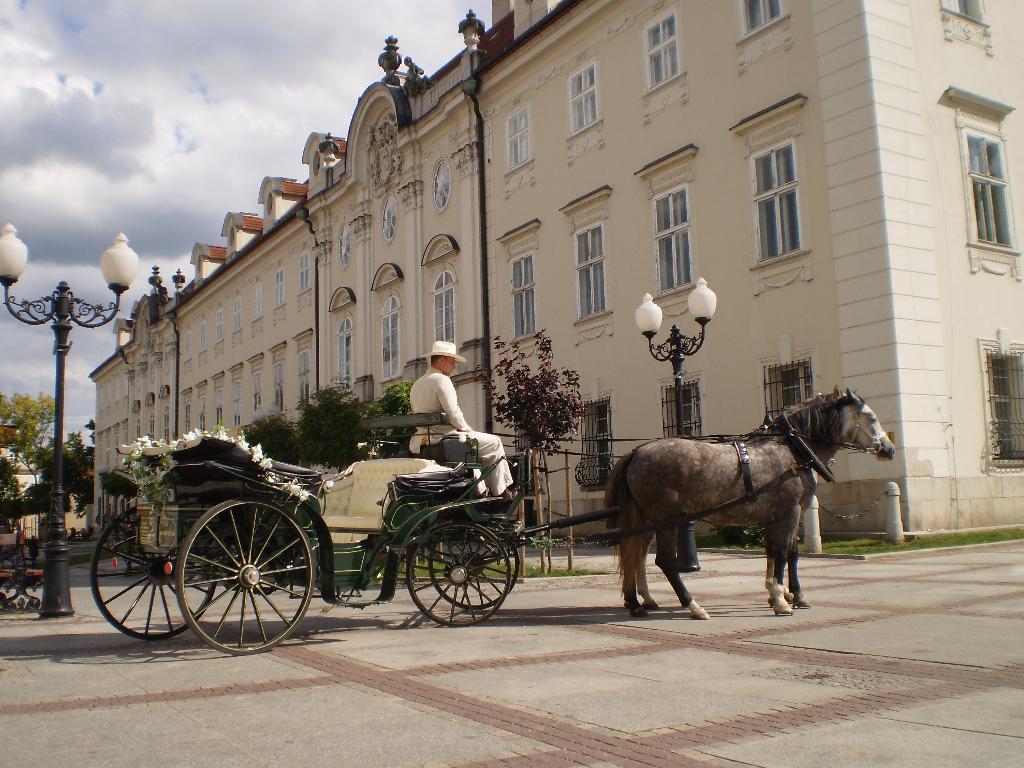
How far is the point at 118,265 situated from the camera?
12031 mm

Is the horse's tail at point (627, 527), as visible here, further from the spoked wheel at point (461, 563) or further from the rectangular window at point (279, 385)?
the rectangular window at point (279, 385)

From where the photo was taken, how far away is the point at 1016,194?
18094 millimetres

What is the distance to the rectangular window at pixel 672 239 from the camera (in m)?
19.3

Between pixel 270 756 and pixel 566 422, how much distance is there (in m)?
11.5

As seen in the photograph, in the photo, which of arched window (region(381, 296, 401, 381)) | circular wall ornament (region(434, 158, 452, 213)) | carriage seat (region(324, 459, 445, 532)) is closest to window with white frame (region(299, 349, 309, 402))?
arched window (region(381, 296, 401, 381))

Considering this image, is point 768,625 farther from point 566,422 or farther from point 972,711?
point 566,422

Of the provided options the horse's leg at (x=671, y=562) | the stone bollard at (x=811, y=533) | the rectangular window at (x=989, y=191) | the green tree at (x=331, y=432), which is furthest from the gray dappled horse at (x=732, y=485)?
the green tree at (x=331, y=432)

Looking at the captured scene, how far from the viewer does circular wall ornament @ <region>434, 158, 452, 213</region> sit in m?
27.5

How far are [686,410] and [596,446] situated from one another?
3.02 metres

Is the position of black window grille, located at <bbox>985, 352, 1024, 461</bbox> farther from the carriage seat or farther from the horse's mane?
the carriage seat

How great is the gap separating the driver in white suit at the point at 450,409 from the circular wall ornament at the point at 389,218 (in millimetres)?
21861

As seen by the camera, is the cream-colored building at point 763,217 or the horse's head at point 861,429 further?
the cream-colored building at point 763,217

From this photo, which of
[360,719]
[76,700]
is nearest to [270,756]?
[360,719]

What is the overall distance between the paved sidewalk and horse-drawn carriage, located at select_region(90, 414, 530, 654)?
417 millimetres
